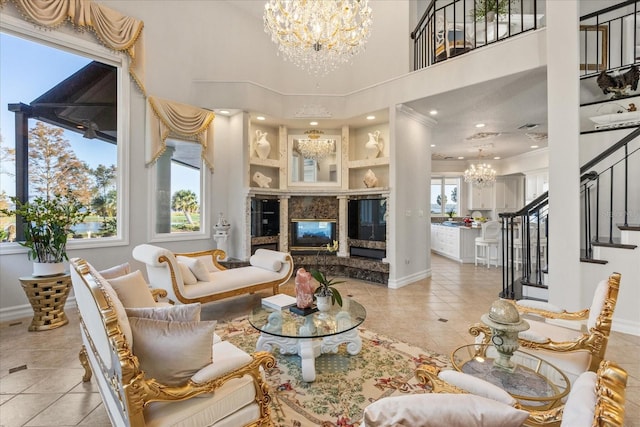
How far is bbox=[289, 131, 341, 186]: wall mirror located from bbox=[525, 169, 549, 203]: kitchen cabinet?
6.35 m

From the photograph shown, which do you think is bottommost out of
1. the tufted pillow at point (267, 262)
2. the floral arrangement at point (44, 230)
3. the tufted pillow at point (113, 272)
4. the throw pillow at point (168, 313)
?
the tufted pillow at point (267, 262)

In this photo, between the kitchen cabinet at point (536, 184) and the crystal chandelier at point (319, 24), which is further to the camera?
the kitchen cabinet at point (536, 184)

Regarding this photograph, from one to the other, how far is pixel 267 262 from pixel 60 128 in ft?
10.9

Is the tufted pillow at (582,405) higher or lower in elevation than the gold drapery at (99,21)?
lower

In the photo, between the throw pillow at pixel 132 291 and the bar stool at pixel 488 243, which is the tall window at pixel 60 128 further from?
the bar stool at pixel 488 243

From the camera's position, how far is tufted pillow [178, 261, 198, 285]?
337 cm

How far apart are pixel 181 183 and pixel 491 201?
9516 millimetres

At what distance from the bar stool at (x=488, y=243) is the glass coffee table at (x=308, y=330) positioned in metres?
5.05

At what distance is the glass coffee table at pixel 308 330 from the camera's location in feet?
7.13

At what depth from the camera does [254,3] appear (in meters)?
5.57

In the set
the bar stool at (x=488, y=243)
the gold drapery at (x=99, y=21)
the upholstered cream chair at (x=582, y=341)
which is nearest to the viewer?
the upholstered cream chair at (x=582, y=341)

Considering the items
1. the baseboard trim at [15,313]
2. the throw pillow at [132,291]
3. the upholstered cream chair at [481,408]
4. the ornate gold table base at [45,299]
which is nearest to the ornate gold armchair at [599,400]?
the upholstered cream chair at [481,408]

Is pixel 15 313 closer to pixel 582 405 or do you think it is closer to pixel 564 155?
pixel 582 405

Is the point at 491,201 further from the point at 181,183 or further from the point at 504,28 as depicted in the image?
the point at 181,183
